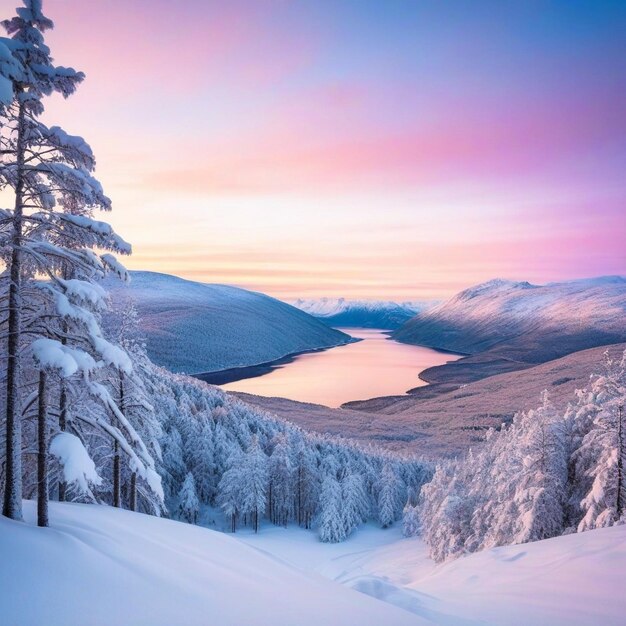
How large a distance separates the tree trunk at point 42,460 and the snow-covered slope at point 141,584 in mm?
358

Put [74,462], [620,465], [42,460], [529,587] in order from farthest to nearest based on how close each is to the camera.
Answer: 1. [620,465]
2. [529,587]
3. [42,460]
4. [74,462]

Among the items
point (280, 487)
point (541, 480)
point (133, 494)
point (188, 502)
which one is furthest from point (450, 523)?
point (188, 502)

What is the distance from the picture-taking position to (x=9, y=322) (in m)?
7.85

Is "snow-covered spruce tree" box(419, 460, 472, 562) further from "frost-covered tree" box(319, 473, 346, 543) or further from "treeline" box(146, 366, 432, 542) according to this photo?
"treeline" box(146, 366, 432, 542)

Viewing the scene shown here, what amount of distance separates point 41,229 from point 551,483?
78.0ft

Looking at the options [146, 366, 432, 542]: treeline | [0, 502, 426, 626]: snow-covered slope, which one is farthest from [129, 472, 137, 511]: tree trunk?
[146, 366, 432, 542]: treeline

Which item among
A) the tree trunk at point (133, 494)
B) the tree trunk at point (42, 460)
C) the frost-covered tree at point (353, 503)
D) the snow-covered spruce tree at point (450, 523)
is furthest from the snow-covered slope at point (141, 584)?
the frost-covered tree at point (353, 503)

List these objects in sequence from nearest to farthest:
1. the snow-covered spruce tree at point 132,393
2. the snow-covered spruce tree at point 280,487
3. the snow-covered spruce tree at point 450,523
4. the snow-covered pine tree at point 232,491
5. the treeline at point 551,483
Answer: the snow-covered spruce tree at point 132,393, the treeline at point 551,483, the snow-covered spruce tree at point 450,523, the snow-covered pine tree at point 232,491, the snow-covered spruce tree at point 280,487

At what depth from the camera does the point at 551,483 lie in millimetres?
20719

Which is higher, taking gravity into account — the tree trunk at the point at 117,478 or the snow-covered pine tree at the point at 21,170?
the snow-covered pine tree at the point at 21,170

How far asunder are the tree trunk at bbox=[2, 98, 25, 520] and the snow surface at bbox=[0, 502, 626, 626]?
1.98 feet

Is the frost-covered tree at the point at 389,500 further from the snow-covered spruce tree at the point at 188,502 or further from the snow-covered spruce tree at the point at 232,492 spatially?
the snow-covered spruce tree at the point at 188,502

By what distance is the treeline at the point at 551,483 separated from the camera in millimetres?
17844

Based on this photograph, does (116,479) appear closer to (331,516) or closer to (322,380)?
(331,516)
